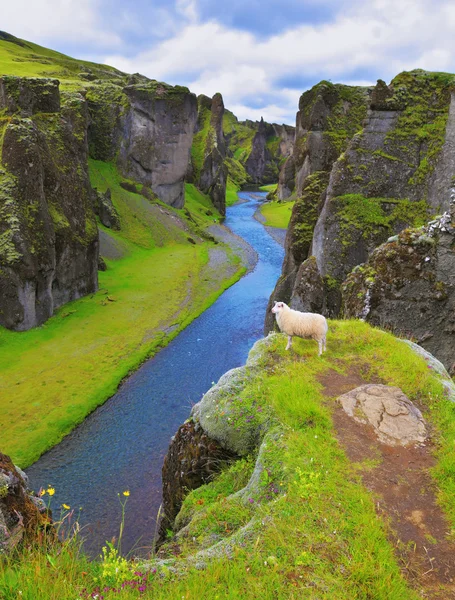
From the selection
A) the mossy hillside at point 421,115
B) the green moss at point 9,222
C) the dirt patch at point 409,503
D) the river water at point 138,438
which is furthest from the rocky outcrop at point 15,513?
the green moss at point 9,222

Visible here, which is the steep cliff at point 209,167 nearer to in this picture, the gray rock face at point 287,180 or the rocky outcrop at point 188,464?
the gray rock face at point 287,180

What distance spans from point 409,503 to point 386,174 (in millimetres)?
29826

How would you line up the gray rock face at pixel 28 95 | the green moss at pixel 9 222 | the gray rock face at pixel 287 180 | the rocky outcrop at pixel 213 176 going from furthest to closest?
the gray rock face at pixel 287 180, the rocky outcrop at pixel 213 176, the gray rock face at pixel 28 95, the green moss at pixel 9 222

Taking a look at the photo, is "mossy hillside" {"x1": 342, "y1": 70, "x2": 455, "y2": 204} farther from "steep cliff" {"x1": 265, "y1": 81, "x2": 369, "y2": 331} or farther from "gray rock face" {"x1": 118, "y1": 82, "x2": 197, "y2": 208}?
"gray rock face" {"x1": 118, "y1": 82, "x2": 197, "y2": 208}

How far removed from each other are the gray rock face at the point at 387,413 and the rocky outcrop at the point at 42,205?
118 ft

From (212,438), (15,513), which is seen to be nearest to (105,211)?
(212,438)

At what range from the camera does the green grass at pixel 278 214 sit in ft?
368

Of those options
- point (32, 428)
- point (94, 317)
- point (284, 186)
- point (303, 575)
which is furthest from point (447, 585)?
point (284, 186)

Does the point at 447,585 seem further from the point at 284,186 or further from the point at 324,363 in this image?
the point at 284,186

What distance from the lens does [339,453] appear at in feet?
30.2

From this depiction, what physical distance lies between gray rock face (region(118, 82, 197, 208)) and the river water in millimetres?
58262

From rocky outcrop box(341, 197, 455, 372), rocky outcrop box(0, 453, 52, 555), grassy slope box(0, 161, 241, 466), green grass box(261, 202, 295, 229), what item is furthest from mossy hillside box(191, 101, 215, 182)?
rocky outcrop box(0, 453, 52, 555)

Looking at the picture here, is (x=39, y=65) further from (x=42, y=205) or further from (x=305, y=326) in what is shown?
(x=305, y=326)

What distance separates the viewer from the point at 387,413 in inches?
415
